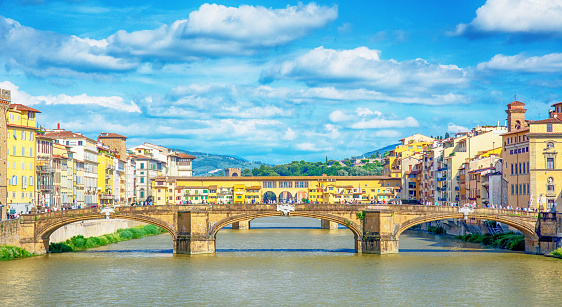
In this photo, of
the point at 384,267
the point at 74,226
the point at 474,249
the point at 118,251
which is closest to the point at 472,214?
the point at 474,249

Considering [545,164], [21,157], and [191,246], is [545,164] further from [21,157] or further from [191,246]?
[21,157]

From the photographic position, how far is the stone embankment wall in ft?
233

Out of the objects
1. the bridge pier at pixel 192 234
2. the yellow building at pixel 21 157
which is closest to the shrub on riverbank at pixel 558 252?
the bridge pier at pixel 192 234

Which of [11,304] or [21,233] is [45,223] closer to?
[21,233]

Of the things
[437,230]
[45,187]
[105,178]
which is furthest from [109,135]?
[437,230]

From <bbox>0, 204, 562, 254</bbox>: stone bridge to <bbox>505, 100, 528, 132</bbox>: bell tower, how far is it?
89.4 ft

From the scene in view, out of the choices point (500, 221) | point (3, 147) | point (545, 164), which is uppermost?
point (3, 147)

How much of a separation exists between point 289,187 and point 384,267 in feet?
291

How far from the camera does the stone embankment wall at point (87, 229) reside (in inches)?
2793

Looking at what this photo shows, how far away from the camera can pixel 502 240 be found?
74.1 metres

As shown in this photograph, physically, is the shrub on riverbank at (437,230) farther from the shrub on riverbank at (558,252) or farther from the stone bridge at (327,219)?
the shrub on riverbank at (558,252)

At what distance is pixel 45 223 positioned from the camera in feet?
213

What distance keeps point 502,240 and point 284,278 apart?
95.4 ft

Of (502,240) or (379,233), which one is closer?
(379,233)
